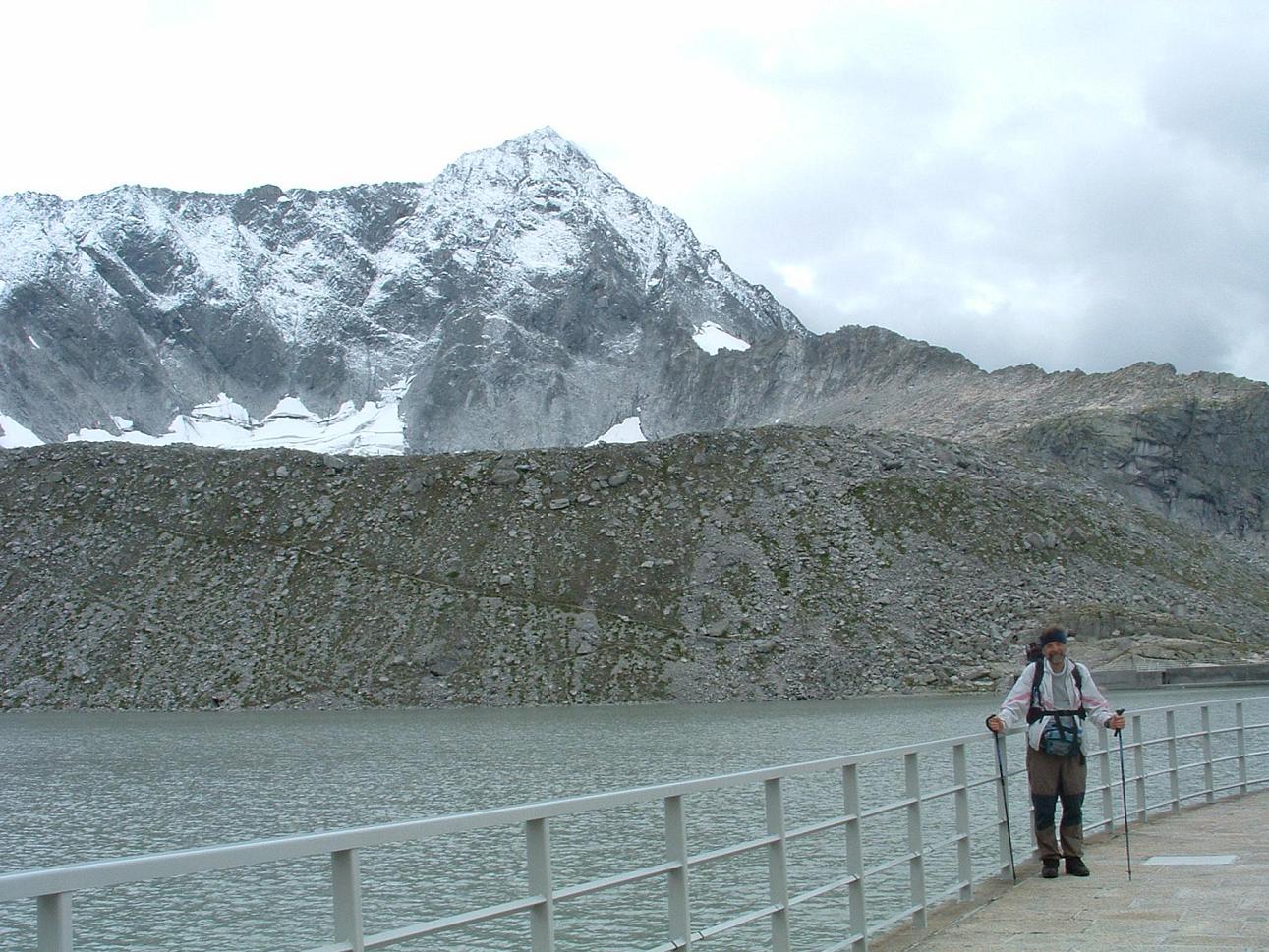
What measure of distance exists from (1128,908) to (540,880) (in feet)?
21.5

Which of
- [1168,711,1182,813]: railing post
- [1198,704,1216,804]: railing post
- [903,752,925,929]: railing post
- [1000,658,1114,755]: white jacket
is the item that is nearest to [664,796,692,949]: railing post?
[903,752,925,929]: railing post

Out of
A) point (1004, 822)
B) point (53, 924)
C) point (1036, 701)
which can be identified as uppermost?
point (53, 924)

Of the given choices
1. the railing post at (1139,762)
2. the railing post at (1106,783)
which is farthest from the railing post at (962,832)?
the railing post at (1139,762)

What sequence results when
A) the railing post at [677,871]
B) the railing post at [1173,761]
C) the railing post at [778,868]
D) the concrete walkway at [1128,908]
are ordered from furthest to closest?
the railing post at [1173,761] < the concrete walkway at [1128,908] < the railing post at [778,868] < the railing post at [677,871]

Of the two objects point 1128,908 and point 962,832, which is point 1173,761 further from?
point 1128,908

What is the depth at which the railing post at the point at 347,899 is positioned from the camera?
600 cm

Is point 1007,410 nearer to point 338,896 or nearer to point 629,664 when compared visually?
point 629,664

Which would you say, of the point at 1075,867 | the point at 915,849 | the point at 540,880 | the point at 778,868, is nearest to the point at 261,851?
the point at 540,880

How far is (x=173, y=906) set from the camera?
17.7 m

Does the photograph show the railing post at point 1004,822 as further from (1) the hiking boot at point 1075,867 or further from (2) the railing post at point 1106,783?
(2) the railing post at point 1106,783

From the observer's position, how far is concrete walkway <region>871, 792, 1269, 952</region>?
34.1 feet

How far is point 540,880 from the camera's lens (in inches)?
288

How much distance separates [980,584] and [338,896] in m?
78.6

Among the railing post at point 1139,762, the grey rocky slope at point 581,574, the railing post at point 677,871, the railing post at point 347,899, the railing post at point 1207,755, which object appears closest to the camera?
the railing post at point 347,899
